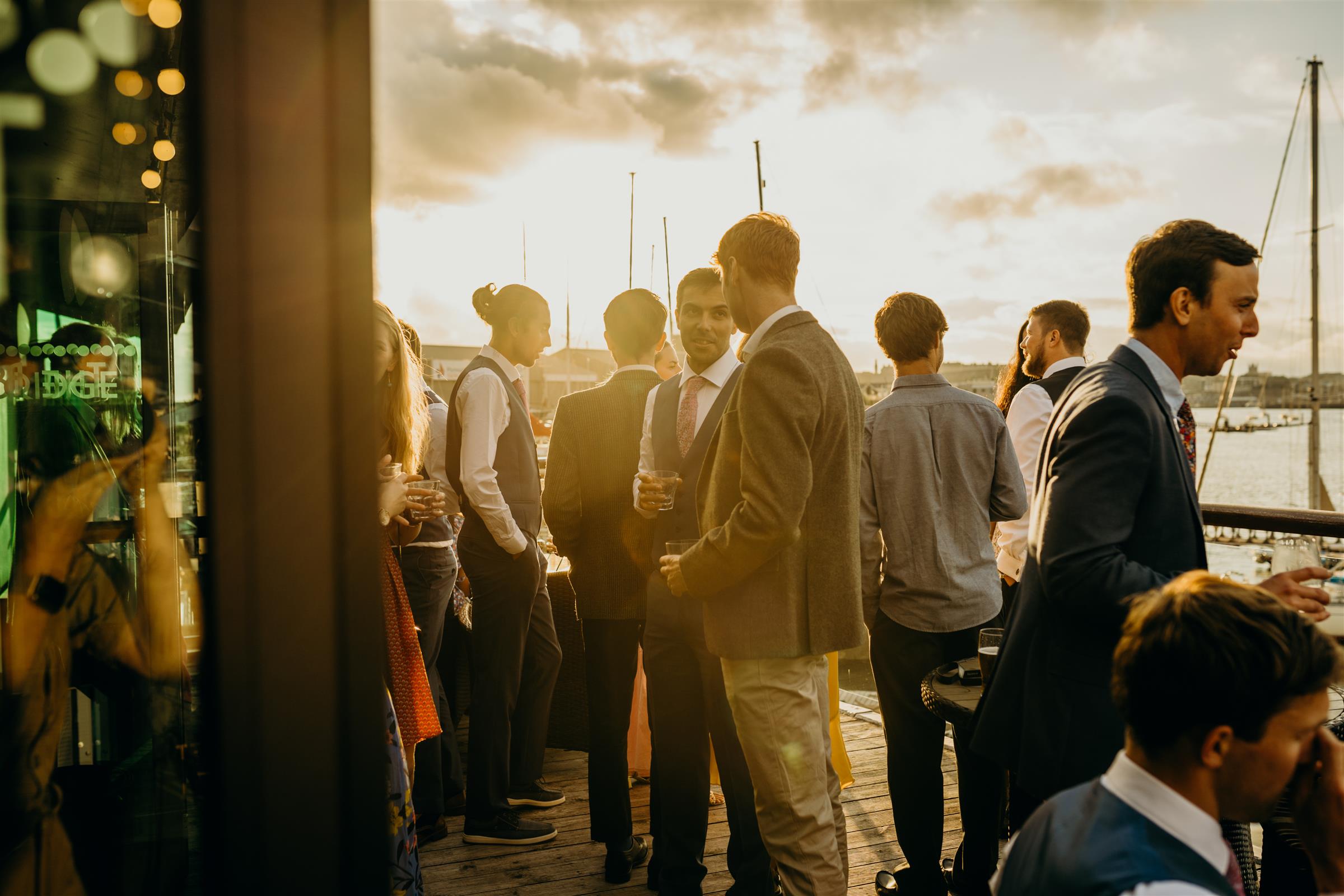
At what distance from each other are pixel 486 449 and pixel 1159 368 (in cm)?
218

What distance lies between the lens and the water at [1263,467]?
36250 millimetres

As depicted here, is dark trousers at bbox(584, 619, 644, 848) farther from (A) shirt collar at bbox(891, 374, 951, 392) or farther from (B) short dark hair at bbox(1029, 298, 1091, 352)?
(B) short dark hair at bbox(1029, 298, 1091, 352)

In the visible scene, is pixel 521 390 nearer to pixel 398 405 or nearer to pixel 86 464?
pixel 398 405

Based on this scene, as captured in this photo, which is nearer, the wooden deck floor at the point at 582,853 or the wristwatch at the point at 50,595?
the wristwatch at the point at 50,595

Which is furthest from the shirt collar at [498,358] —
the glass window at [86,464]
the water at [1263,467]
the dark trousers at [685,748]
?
the water at [1263,467]

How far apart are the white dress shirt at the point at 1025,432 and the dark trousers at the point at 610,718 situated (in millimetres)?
1566

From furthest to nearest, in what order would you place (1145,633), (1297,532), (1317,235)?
(1317,235) → (1297,532) → (1145,633)

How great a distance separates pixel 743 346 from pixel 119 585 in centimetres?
161

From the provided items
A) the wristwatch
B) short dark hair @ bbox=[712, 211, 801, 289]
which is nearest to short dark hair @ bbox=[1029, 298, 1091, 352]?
short dark hair @ bbox=[712, 211, 801, 289]

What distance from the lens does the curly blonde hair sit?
2.19 meters

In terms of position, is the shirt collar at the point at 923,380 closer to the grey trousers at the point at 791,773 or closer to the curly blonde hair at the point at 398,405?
the grey trousers at the point at 791,773

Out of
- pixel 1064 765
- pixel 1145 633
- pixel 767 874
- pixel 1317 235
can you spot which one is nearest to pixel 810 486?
pixel 1064 765

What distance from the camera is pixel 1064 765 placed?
158cm

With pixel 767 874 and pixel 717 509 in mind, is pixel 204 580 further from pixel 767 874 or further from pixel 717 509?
pixel 767 874
